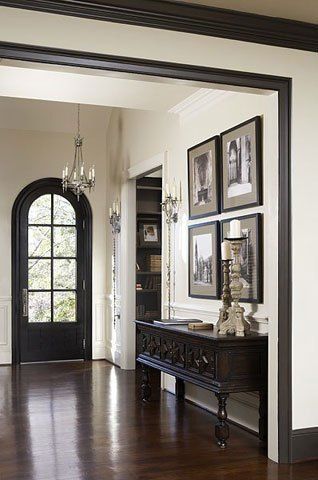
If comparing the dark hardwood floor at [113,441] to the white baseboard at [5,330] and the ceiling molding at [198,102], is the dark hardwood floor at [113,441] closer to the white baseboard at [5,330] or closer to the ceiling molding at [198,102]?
the white baseboard at [5,330]

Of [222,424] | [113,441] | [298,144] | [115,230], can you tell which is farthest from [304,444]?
[115,230]

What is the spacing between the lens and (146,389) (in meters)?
6.54

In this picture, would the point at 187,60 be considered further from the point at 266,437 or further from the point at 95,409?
the point at 95,409

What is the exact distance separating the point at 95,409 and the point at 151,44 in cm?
348

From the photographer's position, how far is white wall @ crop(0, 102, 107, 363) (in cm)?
911

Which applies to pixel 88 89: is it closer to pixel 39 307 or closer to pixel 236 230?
pixel 236 230

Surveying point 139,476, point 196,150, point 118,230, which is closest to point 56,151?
point 118,230

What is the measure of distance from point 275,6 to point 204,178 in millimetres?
2157

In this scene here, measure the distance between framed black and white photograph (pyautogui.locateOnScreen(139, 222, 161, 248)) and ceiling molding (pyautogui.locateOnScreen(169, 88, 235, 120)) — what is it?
268 centimetres

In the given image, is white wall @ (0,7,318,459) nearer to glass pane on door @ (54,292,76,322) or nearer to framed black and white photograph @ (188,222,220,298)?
framed black and white photograph @ (188,222,220,298)

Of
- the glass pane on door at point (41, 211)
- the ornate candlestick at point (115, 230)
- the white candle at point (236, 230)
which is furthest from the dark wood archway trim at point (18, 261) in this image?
the white candle at point (236, 230)

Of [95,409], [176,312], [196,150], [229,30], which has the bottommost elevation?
[95,409]

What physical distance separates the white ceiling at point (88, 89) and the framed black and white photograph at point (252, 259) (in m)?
1.51

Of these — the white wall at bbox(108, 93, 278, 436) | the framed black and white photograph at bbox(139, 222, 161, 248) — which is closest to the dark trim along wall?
the white wall at bbox(108, 93, 278, 436)
